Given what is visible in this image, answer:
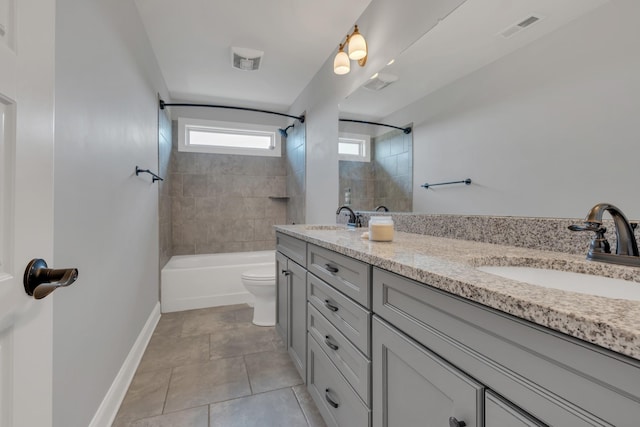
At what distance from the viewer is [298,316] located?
64.2 inches

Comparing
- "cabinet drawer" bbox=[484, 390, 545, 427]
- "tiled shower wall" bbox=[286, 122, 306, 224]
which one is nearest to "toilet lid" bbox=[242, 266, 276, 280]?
"tiled shower wall" bbox=[286, 122, 306, 224]

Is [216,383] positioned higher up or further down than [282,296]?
further down

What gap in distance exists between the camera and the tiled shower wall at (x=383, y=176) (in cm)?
172

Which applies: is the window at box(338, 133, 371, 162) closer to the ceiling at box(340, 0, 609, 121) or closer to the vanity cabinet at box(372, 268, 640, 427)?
the ceiling at box(340, 0, 609, 121)

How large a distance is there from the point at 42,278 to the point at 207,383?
1432 mm

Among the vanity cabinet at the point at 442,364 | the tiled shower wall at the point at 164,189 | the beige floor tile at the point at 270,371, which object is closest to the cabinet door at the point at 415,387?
the vanity cabinet at the point at 442,364

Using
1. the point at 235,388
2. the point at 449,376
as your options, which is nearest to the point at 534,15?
the point at 449,376

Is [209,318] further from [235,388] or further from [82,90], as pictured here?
[82,90]

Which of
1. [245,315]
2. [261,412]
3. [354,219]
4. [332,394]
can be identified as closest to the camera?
[332,394]

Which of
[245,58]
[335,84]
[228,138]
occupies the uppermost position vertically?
[245,58]

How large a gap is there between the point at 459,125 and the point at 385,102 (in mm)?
653

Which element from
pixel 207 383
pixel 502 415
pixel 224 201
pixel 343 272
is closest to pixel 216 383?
pixel 207 383

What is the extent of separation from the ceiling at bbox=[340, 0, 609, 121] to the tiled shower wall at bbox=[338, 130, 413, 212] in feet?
0.66

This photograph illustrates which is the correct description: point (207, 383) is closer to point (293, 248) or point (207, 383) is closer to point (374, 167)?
point (293, 248)
